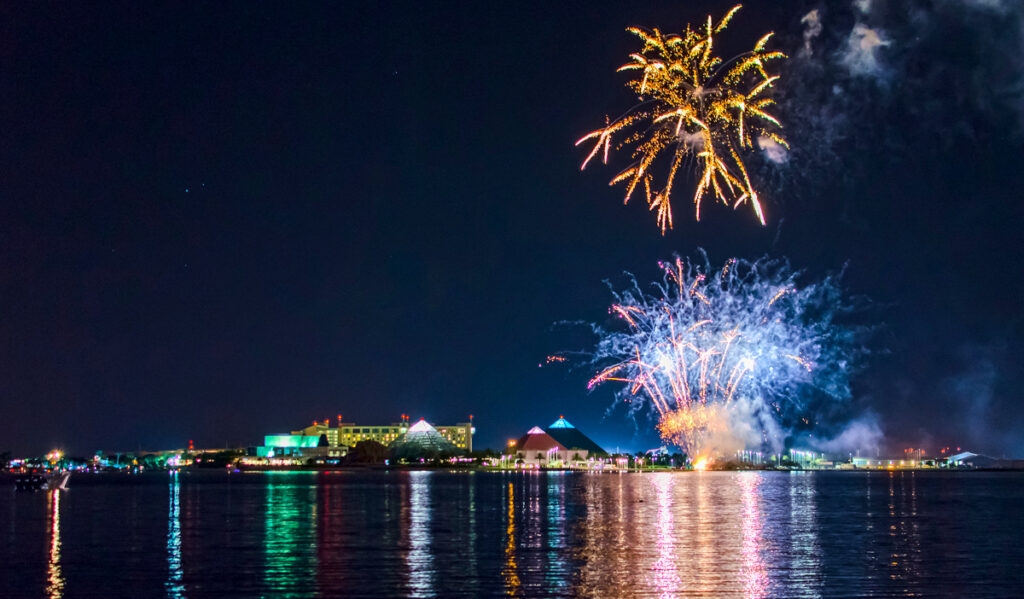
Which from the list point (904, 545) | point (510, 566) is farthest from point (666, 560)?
point (904, 545)

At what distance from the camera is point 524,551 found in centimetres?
3173

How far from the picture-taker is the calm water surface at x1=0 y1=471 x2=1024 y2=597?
2416cm

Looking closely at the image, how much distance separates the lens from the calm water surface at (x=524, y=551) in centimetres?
2416

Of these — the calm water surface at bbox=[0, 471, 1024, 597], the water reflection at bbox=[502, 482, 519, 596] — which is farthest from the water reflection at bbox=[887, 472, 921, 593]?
the water reflection at bbox=[502, 482, 519, 596]

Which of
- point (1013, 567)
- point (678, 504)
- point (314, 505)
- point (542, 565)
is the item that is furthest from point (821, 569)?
point (314, 505)

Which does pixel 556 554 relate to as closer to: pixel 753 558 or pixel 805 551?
pixel 753 558

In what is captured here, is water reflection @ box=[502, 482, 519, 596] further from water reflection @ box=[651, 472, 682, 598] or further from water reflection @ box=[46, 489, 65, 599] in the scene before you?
water reflection @ box=[46, 489, 65, 599]

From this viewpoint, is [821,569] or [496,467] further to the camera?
[496,467]

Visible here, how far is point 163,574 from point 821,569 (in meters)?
18.3

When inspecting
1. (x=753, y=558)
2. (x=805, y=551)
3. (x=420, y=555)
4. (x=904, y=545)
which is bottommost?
(x=904, y=545)

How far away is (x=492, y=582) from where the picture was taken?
24906 mm

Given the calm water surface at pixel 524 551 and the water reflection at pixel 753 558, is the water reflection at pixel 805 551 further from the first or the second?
the water reflection at pixel 753 558

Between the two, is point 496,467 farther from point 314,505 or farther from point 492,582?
point 492,582

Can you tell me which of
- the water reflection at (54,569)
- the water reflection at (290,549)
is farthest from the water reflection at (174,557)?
the water reflection at (54,569)
